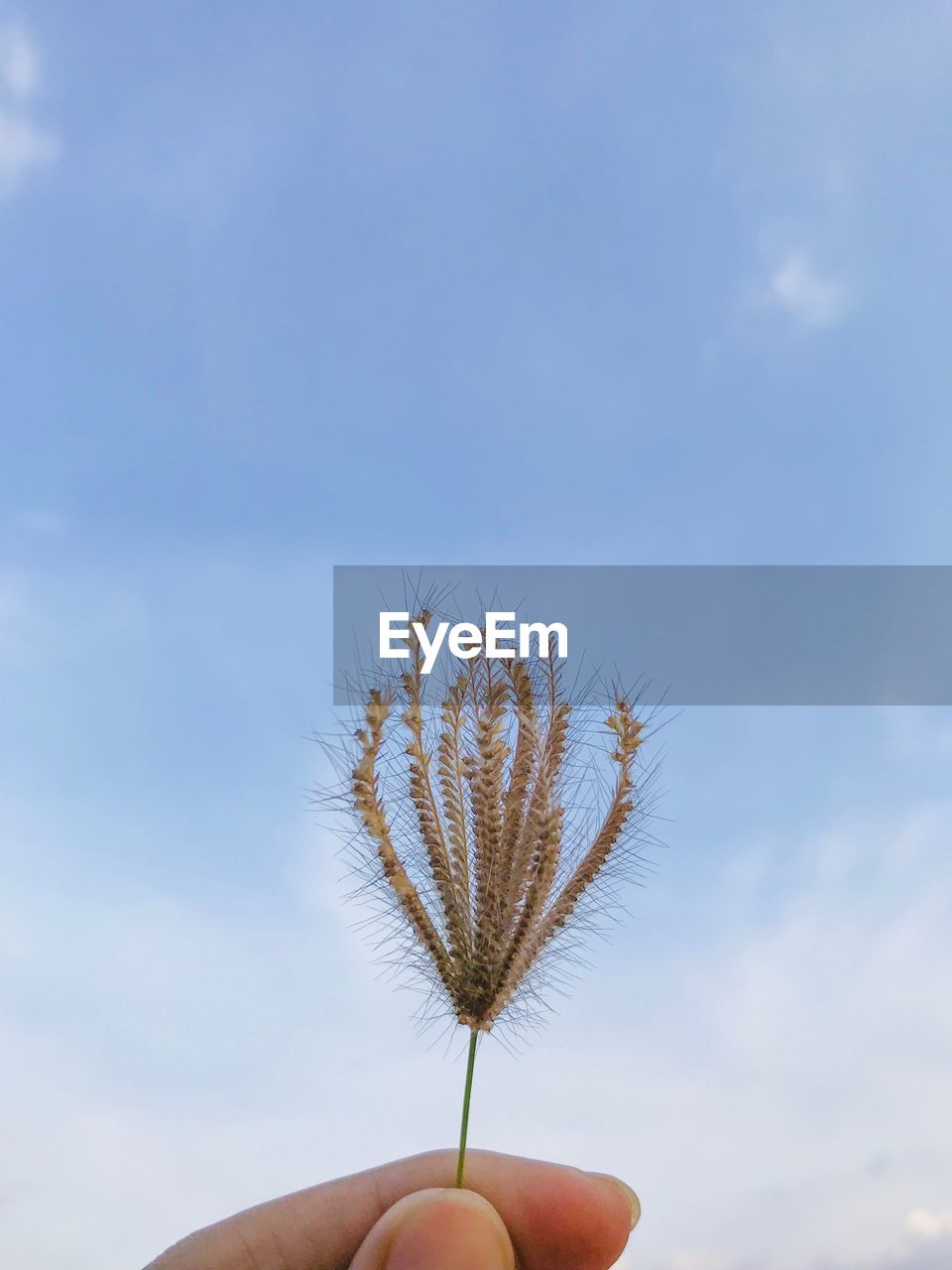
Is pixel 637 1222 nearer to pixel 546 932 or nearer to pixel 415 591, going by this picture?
pixel 546 932

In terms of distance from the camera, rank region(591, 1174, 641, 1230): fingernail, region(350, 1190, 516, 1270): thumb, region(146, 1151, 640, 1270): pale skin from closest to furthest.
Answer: region(350, 1190, 516, 1270): thumb < region(146, 1151, 640, 1270): pale skin < region(591, 1174, 641, 1230): fingernail

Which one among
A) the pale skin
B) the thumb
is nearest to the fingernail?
the pale skin

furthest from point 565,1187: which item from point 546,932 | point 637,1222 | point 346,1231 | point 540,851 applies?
point 540,851

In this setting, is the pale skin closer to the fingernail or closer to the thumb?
the fingernail

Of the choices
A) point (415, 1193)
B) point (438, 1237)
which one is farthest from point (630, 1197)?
point (438, 1237)

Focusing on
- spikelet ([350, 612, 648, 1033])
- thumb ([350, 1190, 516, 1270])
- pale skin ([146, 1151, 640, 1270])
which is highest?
spikelet ([350, 612, 648, 1033])

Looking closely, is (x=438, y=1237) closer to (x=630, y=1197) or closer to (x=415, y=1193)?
(x=415, y=1193)
